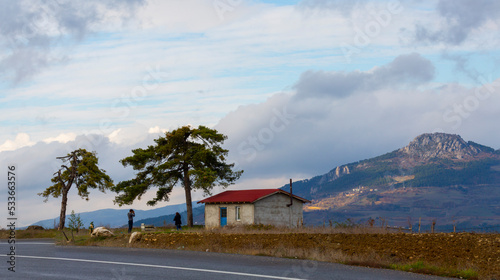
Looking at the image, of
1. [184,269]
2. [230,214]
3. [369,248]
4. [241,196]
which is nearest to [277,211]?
[241,196]

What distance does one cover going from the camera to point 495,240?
18828mm

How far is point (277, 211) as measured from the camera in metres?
47.5

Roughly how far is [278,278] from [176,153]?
4199 centimetres

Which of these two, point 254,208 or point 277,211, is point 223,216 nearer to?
point 254,208

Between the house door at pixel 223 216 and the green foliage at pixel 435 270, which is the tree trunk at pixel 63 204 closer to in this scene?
the house door at pixel 223 216

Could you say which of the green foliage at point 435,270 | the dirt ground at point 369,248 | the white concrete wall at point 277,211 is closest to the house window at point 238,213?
the white concrete wall at point 277,211

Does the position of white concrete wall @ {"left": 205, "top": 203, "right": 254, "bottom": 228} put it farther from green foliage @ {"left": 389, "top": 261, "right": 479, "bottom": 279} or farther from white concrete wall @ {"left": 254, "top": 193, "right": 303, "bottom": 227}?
green foliage @ {"left": 389, "top": 261, "right": 479, "bottom": 279}

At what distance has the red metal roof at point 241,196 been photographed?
151 feet

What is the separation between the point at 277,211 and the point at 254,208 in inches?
122

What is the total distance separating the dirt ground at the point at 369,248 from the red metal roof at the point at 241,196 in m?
21.6

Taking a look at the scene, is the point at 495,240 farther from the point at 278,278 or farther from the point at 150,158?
the point at 150,158

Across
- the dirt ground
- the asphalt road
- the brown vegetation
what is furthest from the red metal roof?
the asphalt road

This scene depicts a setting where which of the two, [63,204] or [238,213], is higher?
[63,204]

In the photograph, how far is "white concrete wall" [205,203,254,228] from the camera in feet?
149
